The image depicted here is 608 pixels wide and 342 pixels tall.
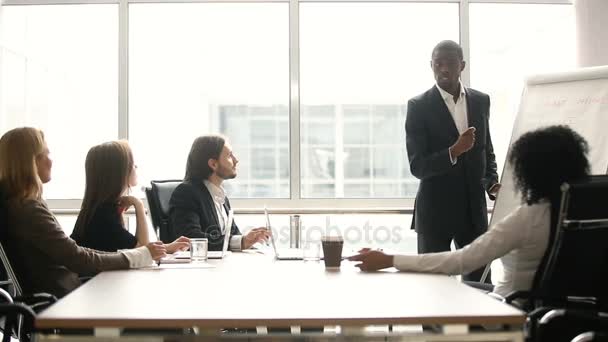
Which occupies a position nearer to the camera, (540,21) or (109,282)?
(109,282)

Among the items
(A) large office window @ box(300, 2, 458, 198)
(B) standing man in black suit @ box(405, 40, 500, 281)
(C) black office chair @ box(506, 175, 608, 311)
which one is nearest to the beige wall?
(A) large office window @ box(300, 2, 458, 198)

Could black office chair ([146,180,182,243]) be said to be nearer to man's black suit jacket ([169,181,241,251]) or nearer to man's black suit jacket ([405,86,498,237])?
man's black suit jacket ([169,181,241,251])

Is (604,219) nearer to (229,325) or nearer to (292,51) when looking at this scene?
(229,325)

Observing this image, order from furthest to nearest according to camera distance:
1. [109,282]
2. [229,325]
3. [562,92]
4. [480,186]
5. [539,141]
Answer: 1. [562,92]
2. [480,186]
3. [539,141]
4. [109,282]
5. [229,325]

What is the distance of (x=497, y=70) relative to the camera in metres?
5.30

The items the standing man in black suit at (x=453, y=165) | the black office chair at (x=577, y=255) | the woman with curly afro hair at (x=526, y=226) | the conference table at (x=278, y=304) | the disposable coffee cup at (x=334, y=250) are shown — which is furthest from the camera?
the standing man in black suit at (x=453, y=165)

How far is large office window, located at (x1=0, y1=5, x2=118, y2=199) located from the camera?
207 inches

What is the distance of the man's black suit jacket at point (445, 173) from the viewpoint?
3.61 metres

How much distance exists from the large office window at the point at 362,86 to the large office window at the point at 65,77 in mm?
1511

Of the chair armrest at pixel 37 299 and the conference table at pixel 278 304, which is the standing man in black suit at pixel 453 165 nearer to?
the conference table at pixel 278 304

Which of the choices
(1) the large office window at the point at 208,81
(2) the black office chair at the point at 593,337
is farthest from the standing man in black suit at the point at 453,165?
(2) the black office chair at the point at 593,337

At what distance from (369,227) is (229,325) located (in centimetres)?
380

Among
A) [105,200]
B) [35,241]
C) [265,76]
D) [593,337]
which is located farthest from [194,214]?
[265,76]

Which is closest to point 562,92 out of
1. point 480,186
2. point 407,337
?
point 480,186
